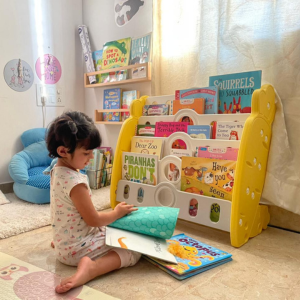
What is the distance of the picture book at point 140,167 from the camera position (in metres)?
1.38

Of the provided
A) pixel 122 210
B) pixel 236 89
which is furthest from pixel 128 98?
pixel 122 210

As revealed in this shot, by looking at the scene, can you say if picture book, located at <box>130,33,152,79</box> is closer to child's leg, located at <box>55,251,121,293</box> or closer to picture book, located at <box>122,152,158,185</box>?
picture book, located at <box>122,152,158,185</box>

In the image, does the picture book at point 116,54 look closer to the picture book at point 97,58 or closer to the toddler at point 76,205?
the picture book at point 97,58

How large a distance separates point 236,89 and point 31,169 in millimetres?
1371

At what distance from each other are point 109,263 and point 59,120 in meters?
0.48

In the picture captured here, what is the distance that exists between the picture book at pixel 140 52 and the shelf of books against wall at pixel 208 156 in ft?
1.51

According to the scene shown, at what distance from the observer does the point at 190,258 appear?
99 centimetres

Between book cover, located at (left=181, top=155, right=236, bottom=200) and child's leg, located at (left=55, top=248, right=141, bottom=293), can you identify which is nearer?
child's leg, located at (left=55, top=248, right=141, bottom=293)

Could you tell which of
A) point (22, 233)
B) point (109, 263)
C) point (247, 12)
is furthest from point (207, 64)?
point (22, 233)

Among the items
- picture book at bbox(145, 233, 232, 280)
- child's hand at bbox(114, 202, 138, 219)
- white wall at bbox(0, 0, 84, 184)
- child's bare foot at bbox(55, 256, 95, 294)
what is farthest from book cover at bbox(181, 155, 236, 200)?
white wall at bbox(0, 0, 84, 184)

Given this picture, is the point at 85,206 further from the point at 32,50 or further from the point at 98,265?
the point at 32,50

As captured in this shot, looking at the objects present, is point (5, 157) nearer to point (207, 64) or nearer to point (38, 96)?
point (38, 96)

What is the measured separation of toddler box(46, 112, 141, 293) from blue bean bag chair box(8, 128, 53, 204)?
0.79m

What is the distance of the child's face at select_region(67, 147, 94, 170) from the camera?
3.06 feet
